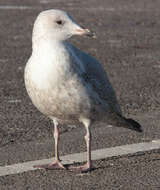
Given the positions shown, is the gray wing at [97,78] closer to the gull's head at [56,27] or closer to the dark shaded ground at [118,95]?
the gull's head at [56,27]

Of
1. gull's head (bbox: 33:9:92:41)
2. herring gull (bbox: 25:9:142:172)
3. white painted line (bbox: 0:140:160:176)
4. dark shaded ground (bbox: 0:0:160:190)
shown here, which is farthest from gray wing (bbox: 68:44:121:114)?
dark shaded ground (bbox: 0:0:160:190)

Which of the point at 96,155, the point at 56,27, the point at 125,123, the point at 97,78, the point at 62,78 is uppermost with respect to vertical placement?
the point at 56,27

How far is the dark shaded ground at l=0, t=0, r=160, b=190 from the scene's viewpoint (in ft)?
19.0

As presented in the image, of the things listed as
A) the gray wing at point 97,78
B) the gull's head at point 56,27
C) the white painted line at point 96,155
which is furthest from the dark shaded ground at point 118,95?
the gull's head at point 56,27

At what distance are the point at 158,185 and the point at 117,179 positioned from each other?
0.38 m

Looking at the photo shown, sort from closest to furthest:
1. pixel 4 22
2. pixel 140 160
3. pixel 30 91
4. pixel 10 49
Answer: pixel 30 91 < pixel 140 160 < pixel 10 49 < pixel 4 22

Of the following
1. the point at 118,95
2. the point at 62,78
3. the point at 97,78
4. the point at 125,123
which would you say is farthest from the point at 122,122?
the point at 118,95

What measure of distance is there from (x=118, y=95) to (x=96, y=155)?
3.12 meters

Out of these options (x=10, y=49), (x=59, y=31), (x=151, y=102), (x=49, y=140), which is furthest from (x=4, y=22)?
(x=59, y=31)

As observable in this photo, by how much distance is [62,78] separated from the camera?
573 cm

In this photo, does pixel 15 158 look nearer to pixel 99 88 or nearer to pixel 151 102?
pixel 99 88

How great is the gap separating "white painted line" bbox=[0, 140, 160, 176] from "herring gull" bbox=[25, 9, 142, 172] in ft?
0.62

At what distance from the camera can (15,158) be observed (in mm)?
6441

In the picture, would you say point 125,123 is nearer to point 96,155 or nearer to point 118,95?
point 96,155
